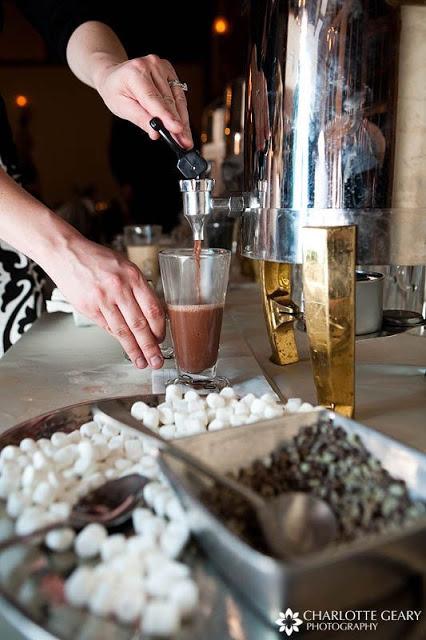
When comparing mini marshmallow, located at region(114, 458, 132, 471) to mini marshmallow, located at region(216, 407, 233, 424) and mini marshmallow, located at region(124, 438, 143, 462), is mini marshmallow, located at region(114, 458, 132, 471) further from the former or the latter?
mini marshmallow, located at region(216, 407, 233, 424)

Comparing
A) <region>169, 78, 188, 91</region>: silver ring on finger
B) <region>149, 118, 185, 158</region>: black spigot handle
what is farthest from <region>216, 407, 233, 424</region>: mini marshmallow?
<region>169, 78, 188, 91</region>: silver ring on finger

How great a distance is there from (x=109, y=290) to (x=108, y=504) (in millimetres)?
325

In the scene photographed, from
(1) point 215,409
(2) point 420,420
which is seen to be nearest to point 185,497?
(1) point 215,409

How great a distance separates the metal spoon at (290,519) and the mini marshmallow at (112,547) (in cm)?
7

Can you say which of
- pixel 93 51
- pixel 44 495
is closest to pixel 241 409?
pixel 44 495

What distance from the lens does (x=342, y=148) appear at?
0.73 m

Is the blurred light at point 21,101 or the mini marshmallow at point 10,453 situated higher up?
the blurred light at point 21,101

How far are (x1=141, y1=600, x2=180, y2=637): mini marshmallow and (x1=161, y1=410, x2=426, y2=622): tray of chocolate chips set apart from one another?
0.15 ft

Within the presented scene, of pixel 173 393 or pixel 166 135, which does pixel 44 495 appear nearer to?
pixel 173 393

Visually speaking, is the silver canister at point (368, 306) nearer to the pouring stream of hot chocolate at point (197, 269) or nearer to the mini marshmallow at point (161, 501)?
the pouring stream of hot chocolate at point (197, 269)

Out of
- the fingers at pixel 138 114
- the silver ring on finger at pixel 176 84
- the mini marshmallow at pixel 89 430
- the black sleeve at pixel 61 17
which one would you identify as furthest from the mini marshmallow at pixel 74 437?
the black sleeve at pixel 61 17

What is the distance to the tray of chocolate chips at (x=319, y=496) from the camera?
367 millimetres

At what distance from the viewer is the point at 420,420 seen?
2.50 feet

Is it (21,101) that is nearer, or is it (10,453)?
(10,453)
